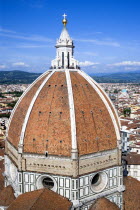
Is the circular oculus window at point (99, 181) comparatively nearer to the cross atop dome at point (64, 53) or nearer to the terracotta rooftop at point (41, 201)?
the terracotta rooftop at point (41, 201)

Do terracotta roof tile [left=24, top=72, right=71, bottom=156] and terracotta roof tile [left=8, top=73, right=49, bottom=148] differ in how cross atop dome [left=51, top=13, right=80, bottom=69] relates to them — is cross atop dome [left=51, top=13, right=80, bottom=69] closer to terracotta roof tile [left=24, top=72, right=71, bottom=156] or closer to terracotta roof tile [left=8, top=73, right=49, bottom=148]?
terracotta roof tile [left=8, top=73, right=49, bottom=148]

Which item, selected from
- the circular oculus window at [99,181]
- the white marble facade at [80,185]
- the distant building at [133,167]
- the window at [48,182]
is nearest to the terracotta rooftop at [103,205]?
the white marble facade at [80,185]

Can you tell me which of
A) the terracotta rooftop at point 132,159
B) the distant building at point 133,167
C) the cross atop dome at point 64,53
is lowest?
the distant building at point 133,167

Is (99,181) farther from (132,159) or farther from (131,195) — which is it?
(132,159)

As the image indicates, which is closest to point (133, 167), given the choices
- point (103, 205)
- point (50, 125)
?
point (103, 205)

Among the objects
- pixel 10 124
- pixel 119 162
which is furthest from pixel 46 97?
pixel 119 162

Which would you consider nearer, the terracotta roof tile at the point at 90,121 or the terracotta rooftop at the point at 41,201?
the terracotta rooftop at the point at 41,201
